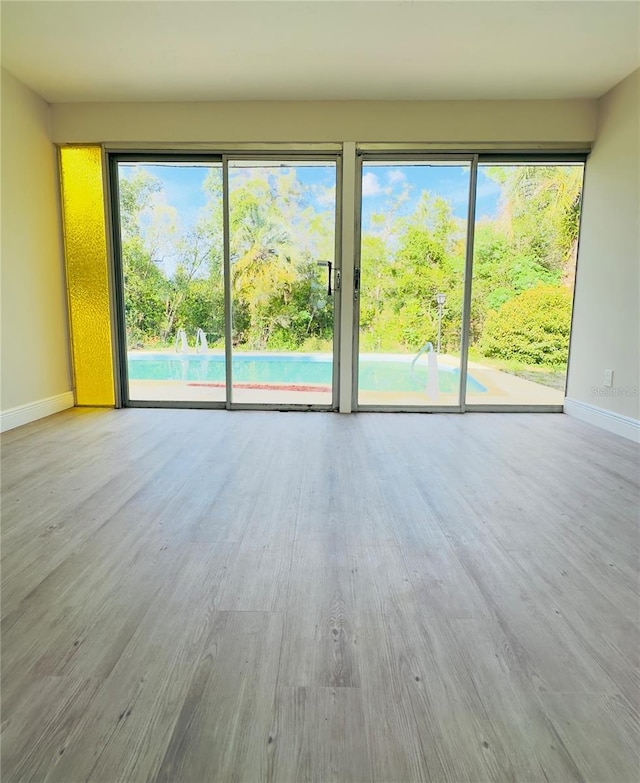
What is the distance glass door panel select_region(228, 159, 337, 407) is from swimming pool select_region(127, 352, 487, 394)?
0.01m

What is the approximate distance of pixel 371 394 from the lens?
441cm

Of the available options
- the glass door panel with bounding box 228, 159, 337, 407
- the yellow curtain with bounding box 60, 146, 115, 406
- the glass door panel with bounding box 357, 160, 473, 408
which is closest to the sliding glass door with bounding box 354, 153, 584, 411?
the glass door panel with bounding box 357, 160, 473, 408

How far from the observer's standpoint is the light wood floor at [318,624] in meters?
0.95

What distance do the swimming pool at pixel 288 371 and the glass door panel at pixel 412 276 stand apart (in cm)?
1

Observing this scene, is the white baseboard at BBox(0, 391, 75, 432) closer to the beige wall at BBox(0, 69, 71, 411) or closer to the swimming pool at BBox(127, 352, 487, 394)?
the beige wall at BBox(0, 69, 71, 411)

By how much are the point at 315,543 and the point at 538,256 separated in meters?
3.67

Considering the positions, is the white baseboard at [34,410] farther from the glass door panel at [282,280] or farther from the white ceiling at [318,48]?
the white ceiling at [318,48]

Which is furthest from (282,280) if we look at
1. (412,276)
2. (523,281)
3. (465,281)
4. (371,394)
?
(523,281)

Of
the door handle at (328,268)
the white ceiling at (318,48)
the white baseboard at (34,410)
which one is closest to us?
the white ceiling at (318,48)

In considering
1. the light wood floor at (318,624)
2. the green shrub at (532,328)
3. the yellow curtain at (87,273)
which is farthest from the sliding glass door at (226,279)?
the light wood floor at (318,624)

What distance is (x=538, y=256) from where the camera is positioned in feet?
13.9

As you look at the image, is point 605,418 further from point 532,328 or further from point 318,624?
point 318,624

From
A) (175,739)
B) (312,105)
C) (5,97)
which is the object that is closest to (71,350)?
(5,97)

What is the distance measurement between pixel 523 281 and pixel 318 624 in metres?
3.90
